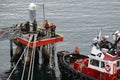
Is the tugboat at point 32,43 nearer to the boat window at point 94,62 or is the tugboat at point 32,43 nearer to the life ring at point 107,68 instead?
the boat window at point 94,62

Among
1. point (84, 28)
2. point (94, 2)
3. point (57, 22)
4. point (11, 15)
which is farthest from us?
point (94, 2)

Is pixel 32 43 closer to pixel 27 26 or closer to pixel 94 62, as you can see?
pixel 27 26

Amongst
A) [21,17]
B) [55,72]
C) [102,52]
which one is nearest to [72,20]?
[21,17]

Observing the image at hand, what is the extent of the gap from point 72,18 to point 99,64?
39.1m

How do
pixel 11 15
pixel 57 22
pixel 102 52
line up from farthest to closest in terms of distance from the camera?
1. pixel 11 15
2. pixel 57 22
3. pixel 102 52

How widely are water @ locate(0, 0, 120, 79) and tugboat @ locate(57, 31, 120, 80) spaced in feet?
39.0

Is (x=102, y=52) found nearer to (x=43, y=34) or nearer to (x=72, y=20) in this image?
→ (x=43, y=34)

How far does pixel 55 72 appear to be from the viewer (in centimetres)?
4653

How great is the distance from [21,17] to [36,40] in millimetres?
33552

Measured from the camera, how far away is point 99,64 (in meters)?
36.9

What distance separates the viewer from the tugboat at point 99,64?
1423 inches

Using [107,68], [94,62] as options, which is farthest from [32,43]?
[107,68]

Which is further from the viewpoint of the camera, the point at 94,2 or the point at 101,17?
the point at 94,2

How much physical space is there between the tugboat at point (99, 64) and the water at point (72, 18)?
39.0 ft
